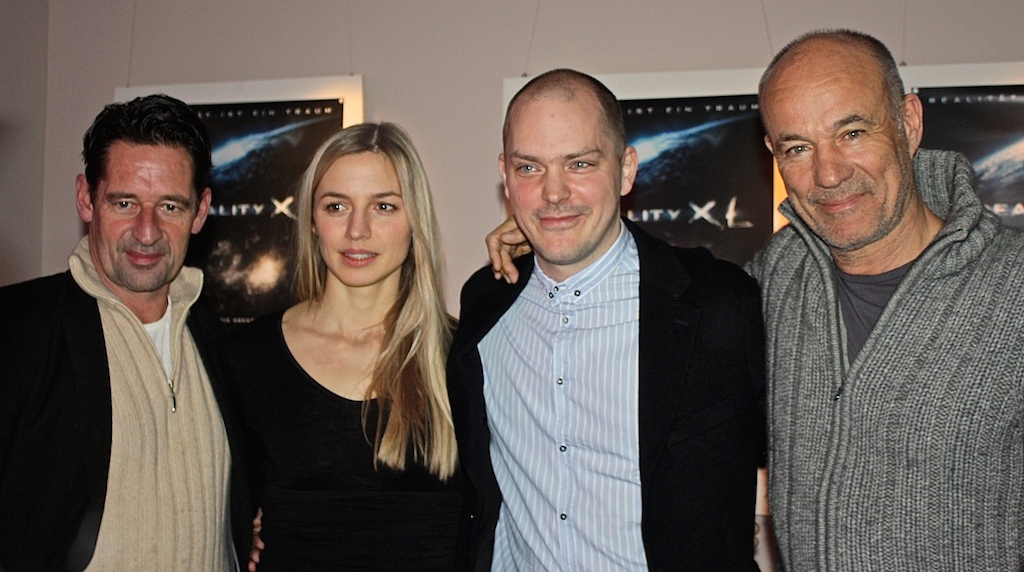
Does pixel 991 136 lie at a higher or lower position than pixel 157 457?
higher

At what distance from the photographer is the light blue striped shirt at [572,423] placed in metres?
1.96

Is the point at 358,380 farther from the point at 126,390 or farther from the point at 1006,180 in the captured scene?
the point at 1006,180

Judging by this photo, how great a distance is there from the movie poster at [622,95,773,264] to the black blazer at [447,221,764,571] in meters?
1.29

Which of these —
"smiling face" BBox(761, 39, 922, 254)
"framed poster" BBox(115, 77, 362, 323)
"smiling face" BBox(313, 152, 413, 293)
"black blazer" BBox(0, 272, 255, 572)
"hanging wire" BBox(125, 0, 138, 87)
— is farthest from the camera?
"hanging wire" BBox(125, 0, 138, 87)

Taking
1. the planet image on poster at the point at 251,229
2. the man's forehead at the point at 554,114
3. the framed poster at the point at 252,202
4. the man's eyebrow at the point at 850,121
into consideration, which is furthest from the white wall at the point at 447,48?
the man's eyebrow at the point at 850,121

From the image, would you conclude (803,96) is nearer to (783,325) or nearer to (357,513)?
(783,325)

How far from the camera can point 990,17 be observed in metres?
3.34

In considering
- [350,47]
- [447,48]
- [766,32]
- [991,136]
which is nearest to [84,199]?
[350,47]

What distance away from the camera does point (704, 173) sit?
11.3 ft

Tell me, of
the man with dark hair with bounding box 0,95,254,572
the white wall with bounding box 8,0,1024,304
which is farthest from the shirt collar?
the white wall with bounding box 8,0,1024,304

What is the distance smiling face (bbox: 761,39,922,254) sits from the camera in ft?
6.13

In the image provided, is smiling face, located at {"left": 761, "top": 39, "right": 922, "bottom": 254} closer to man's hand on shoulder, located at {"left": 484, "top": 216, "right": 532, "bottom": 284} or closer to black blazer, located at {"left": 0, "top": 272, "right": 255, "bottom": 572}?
man's hand on shoulder, located at {"left": 484, "top": 216, "right": 532, "bottom": 284}

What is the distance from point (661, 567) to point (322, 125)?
8.48 feet

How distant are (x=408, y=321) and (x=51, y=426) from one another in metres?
1.00
